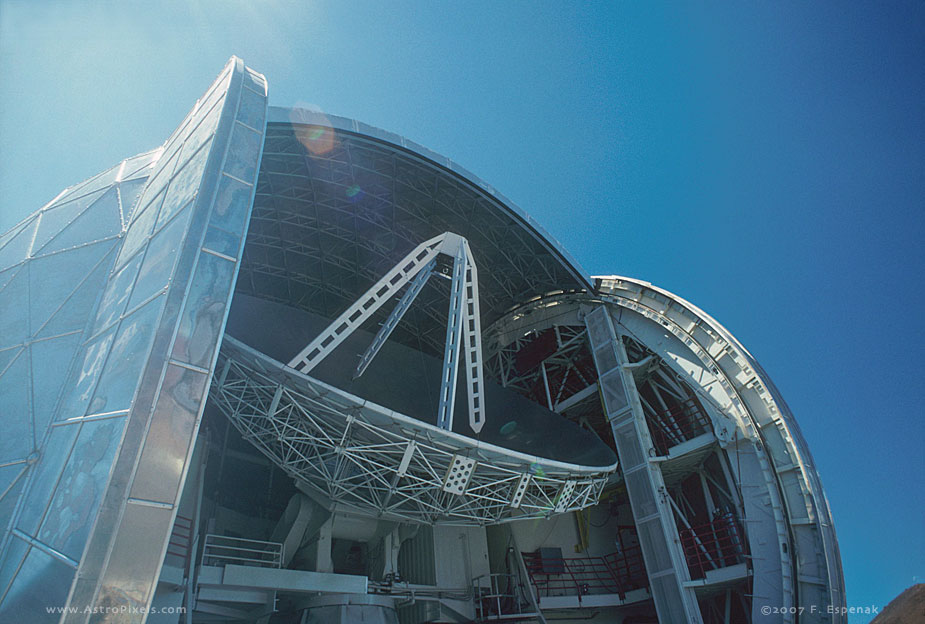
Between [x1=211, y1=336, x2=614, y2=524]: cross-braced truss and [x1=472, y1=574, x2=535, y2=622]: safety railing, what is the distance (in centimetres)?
451

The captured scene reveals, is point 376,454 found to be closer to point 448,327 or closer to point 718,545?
point 448,327

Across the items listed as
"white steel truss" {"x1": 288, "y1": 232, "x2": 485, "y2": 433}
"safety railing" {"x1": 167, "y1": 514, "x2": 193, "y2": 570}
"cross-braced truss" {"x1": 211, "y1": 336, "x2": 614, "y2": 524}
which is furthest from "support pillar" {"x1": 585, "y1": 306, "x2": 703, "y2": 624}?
"safety railing" {"x1": 167, "y1": 514, "x2": 193, "y2": 570}

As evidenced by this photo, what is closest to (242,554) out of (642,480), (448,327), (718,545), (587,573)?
(587,573)

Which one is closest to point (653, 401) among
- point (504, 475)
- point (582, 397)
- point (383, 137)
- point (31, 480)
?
point (582, 397)

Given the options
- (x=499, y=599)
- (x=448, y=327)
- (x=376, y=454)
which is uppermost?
(x=448, y=327)

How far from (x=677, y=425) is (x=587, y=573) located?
7.33 metres

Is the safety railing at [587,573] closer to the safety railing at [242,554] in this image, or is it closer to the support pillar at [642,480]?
the support pillar at [642,480]

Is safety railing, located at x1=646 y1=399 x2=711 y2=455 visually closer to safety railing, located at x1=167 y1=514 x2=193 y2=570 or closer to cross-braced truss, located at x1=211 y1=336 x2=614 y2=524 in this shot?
cross-braced truss, located at x1=211 y1=336 x2=614 y2=524

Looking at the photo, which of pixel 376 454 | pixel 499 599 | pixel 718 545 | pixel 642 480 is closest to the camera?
pixel 376 454

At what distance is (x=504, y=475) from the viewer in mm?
15250

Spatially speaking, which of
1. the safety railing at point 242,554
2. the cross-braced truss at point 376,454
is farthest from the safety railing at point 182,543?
the cross-braced truss at point 376,454

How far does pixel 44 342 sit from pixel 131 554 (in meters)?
7.89

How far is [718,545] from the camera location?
18453 mm

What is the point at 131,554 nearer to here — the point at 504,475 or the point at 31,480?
the point at 31,480
